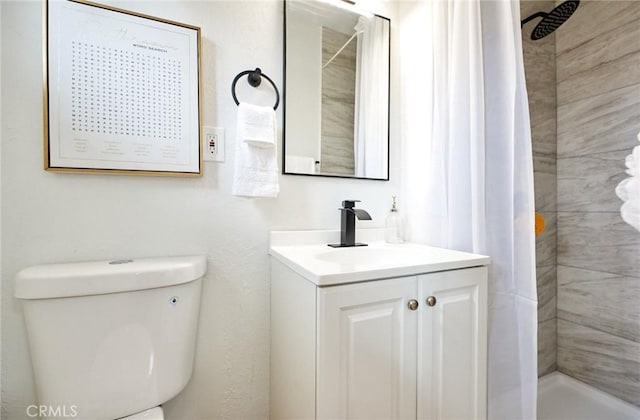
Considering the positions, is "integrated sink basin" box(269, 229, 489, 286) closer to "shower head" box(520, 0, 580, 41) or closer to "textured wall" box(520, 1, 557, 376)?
"textured wall" box(520, 1, 557, 376)

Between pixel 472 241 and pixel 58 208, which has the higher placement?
pixel 58 208

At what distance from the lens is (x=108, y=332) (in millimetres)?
780

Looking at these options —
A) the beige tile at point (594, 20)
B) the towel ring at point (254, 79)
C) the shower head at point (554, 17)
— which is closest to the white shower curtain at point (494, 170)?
the shower head at point (554, 17)

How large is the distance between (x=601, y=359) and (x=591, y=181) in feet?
3.18

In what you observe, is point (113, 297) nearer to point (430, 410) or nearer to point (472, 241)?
point (430, 410)

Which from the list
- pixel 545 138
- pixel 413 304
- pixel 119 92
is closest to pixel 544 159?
pixel 545 138

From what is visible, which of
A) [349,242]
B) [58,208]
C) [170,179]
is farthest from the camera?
[349,242]

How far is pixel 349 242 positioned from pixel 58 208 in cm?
101

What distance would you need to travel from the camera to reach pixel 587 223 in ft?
5.05

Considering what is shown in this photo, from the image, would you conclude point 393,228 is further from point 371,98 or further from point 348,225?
point 371,98

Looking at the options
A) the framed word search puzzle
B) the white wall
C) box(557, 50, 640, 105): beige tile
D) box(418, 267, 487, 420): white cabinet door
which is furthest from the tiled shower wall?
box(557, 50, 640, 105): beige tile

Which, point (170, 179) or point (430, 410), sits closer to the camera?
point (430, 410)

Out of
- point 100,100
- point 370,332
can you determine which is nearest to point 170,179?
point 100,100

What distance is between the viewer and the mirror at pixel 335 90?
1167mm
